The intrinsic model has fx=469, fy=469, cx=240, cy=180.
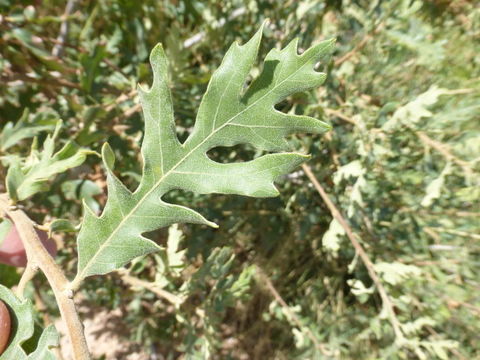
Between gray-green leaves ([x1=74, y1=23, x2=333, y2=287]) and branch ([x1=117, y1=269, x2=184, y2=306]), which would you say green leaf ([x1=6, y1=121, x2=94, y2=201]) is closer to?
gray-green leaves ([x1=74, y1=23, x2=333, y2=287])

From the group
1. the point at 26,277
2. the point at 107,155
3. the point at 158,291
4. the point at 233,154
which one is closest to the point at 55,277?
the point at 26,277

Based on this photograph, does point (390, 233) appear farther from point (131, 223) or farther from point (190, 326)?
point (131, 223)

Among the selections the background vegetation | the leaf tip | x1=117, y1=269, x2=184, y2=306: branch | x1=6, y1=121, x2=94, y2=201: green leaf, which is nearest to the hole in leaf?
the background vegetation

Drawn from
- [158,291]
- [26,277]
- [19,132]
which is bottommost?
[158,291]

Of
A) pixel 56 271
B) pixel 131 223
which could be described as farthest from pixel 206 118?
pixel 56 271

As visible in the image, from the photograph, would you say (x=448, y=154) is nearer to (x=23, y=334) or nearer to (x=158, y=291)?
(x=158, y=291)

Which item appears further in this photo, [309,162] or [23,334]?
[309,162]

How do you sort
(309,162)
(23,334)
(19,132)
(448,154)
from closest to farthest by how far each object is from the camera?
(23,334) < (19,132) < (448,154) < (309,162)
